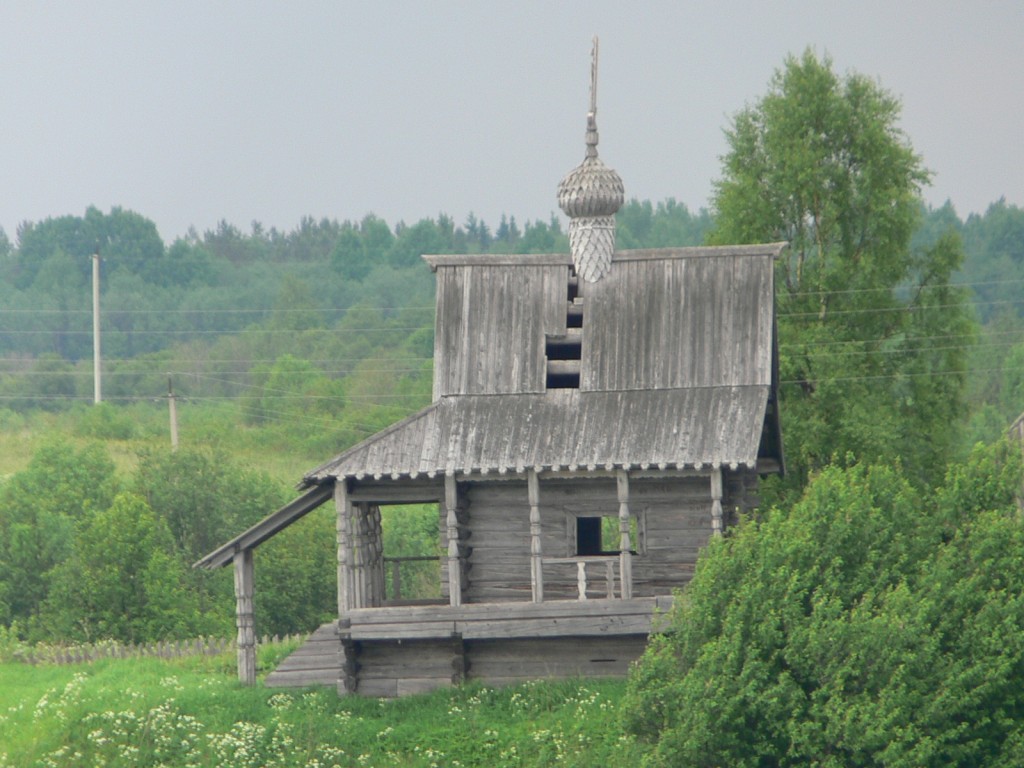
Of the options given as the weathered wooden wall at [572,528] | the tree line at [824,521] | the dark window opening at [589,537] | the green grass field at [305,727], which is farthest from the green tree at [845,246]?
the green grass field at [305,727]

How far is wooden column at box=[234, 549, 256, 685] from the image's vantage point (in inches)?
1267

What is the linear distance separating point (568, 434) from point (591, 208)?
4385mm

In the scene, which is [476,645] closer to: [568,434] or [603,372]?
[568,434]

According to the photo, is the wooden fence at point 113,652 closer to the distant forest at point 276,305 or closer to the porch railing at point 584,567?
the porch railing at point 584,567

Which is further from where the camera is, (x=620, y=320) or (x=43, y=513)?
(x=43, y=513)

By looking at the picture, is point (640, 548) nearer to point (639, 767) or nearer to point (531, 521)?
point (531, 521)

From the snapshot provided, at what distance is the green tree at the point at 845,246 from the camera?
41.5 m

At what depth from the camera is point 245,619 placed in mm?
32281

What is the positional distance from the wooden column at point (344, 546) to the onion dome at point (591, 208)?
18.3 ft

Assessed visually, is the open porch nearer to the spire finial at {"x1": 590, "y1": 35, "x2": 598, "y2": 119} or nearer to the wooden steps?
the wooden steps

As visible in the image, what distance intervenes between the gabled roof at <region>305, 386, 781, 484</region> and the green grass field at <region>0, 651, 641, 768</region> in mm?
3440

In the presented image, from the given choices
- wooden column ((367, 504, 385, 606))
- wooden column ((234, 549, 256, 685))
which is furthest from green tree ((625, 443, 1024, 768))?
wooden column ((234, 549, 256, 685))

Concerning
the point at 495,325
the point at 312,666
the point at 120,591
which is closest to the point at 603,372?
the point at 495,325

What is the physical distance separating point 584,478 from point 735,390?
2764mm
